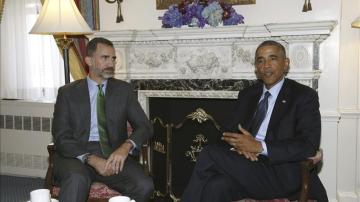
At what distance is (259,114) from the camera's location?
2.78m

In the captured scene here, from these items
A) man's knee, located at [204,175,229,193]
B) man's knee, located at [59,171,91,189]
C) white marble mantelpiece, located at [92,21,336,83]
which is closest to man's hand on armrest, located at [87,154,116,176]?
man's knee, located at [59,171,91,189]

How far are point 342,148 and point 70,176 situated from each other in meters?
2.06

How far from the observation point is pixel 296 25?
3061mm

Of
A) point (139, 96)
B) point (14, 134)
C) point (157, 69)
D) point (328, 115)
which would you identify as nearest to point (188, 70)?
point (157, 69)

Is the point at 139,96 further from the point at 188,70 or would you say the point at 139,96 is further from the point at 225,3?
the point at 225,3

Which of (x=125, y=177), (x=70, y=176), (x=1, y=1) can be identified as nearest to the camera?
(x=70, y=176)

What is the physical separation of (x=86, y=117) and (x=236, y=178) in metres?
1.07

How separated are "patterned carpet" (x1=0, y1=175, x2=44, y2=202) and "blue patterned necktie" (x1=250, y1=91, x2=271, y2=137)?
2218mm

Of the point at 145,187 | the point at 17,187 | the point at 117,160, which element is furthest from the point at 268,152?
the point at 17,187

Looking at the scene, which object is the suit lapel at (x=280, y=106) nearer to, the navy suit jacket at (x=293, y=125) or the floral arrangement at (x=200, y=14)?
the navy suit jacket at (x=293, y=125)

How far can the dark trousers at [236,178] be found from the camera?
246 cm

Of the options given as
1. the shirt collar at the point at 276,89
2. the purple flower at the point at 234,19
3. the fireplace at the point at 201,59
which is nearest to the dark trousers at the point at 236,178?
the shirt collar at the point at 276,89

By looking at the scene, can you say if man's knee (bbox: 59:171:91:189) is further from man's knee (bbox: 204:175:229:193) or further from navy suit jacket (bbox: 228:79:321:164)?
navy suit jacket (bbox: 228:79:321:164)

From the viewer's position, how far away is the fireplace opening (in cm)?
358
